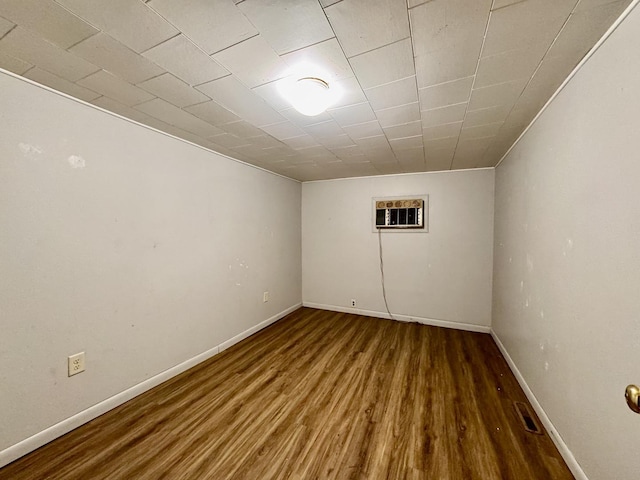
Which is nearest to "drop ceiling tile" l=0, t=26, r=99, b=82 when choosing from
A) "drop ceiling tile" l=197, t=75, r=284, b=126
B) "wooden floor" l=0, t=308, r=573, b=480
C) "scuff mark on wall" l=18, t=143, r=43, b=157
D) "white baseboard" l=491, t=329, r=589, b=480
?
"scuff mark on wall" l=18, t=143, r=43, b=157

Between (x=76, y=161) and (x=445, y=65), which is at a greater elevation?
(x=445, y=65)

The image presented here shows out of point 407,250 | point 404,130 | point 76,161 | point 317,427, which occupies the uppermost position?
point 404,130

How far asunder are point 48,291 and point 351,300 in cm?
354

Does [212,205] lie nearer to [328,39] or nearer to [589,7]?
[328,39]

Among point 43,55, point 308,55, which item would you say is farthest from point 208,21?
point 43,55

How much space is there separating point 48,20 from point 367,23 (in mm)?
1353

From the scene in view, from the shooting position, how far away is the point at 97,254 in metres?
1.81

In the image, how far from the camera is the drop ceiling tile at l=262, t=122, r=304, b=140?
208cm

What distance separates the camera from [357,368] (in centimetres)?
250

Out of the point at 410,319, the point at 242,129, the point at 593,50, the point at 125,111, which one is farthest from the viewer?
the point at 410,319

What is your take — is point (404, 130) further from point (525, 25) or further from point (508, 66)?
point (525, 25)

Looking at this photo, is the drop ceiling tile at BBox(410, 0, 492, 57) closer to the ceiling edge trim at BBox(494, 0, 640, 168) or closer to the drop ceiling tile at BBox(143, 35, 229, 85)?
the ceiling edge trim at BBox(494, 0, 640, 168)

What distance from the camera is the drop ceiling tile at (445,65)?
4.03 ft

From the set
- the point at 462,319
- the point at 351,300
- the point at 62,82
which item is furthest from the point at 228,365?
the point at 462,319
